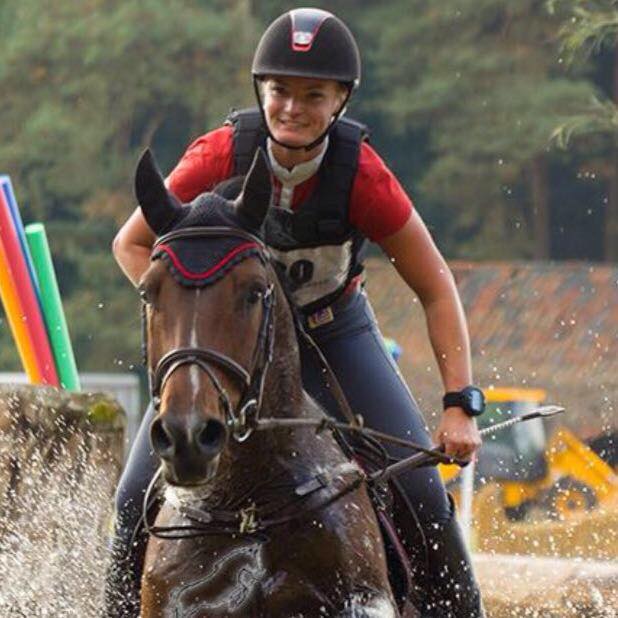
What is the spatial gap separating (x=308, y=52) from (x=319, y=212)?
45 centimetres

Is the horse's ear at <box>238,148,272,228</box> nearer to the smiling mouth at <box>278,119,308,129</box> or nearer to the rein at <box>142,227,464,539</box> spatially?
the rein at <box>142,227,464,539</box>

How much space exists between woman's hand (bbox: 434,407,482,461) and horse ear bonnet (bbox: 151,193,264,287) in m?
1.04

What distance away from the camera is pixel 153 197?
6.12 m

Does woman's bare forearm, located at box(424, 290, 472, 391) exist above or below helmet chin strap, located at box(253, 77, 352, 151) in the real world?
below

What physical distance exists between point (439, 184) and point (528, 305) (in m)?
15.3

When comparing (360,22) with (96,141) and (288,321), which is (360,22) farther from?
(288,321)

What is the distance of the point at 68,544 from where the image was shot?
905 centimetres

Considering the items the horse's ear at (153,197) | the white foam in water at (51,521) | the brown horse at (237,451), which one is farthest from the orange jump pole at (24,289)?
the horse's ear at (153,197)

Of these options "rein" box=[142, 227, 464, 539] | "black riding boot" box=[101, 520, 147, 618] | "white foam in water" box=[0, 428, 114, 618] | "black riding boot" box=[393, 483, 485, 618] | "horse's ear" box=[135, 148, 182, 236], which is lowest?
"white foam in water" box=[0, 428, 114, 618]

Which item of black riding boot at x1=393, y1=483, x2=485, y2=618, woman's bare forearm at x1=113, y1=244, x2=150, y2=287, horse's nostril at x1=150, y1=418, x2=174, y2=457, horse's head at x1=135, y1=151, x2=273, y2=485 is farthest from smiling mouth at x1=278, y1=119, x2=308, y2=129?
horse's nostril at x1=150, y1=418, x2=174, y2=457

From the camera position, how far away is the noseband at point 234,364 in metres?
5.77

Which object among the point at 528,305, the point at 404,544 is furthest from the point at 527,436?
the point at 404,544

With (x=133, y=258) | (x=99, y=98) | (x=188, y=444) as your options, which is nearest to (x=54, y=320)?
(x=133, y=258)

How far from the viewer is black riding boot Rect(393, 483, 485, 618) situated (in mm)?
7098
